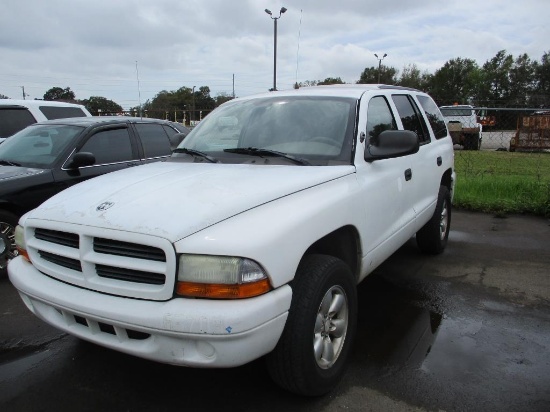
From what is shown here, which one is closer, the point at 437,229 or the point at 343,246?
the point at 343,246

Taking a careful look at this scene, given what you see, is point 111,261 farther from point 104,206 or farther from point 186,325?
point 186,325

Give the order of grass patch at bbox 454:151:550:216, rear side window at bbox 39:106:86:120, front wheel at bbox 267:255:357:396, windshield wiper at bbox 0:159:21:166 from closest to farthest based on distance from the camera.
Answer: front wheel at bbox 267:255:357:396 < windshield wiper at bbox 0:159:21:166 < grass patch at bbox 454:151:550:216 < rear side window at bbox 39:106:86:120

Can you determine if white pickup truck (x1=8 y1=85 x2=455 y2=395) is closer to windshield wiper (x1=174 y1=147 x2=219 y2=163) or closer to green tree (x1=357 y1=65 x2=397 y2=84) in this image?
windshield wiper (x1=174 y1=147 x2=219 y2=163)

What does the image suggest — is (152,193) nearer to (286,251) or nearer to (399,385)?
(286,251)

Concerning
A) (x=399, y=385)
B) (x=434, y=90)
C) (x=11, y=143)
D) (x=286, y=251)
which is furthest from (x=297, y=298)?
(x=434, y=90)

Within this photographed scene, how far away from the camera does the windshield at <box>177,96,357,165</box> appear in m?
3.15

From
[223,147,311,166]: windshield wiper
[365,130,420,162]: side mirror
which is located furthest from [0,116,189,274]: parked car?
[365,130,420,162]: side mirror

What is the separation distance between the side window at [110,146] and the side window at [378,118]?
343 centimetres

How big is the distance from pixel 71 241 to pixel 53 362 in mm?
1119

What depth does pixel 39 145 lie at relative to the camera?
5.37 meters

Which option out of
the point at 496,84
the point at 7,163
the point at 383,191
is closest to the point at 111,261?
the point at 383,191

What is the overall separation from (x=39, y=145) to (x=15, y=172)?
0.69 m

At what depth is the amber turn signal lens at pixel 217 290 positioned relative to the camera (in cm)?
206

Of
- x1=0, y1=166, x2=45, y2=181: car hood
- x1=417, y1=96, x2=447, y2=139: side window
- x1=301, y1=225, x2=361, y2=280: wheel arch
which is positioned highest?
x1=417, y1=96, x2=447, y2=139: side window
